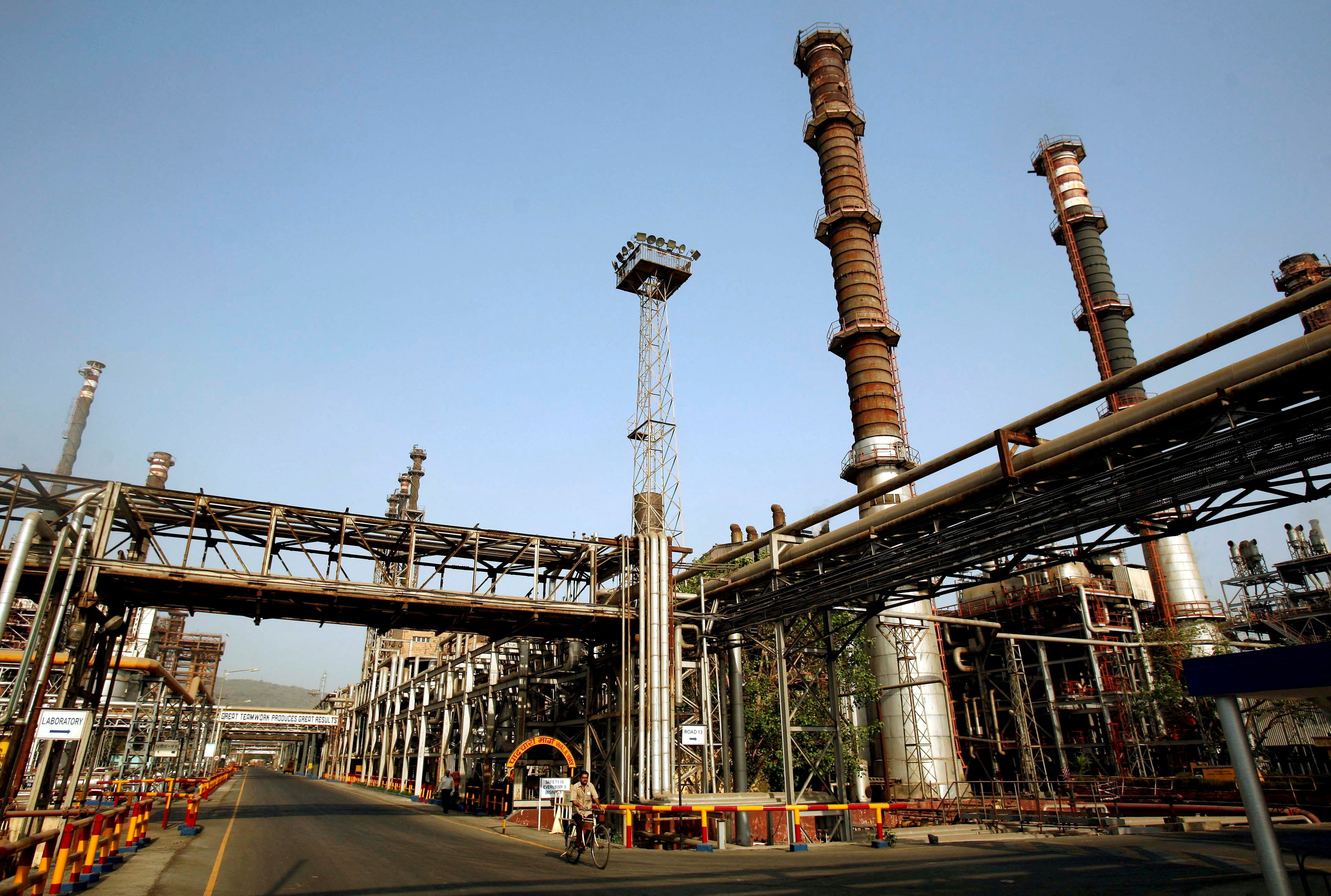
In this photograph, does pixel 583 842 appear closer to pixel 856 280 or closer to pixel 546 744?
pixel 546 744

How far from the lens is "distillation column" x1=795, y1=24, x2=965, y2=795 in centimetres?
3472

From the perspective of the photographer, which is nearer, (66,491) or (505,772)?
(66,491)

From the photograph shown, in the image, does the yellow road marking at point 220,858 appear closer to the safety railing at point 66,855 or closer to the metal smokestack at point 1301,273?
the safety railing at point 66,855

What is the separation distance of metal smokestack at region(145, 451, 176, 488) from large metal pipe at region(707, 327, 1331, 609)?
81.3 m

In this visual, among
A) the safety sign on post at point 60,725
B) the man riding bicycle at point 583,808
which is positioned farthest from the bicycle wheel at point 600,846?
the safety sign on post at point 60,725

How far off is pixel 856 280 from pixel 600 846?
111 feet

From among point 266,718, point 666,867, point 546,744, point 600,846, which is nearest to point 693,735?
point 600,846

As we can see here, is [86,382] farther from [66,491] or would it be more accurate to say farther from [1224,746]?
[1224,746]

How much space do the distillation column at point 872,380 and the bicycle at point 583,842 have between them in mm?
16689

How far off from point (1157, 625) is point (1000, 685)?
12.2 m

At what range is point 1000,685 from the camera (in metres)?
44.4

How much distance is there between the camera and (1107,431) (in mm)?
12836

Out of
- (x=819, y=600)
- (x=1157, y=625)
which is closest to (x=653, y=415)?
(x=819, y=600)

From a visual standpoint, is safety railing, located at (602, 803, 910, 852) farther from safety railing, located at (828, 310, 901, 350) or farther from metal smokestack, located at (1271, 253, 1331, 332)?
metal smokestack, located at (1271, 253, 1331, 332)
